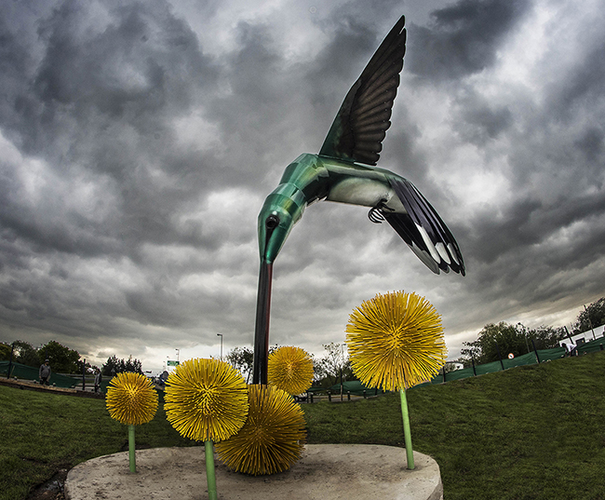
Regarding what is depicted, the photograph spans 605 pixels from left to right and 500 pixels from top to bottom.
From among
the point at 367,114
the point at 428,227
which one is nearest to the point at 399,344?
the point at 428,227

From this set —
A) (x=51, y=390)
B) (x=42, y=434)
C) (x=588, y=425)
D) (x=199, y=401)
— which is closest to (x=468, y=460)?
(x=588, y=425)

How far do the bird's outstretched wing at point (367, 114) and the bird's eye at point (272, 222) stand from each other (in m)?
1.92

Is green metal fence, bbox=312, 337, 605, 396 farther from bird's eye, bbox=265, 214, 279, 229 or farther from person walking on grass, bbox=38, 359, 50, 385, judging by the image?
bird's eye, bbox=265, 214, 279, 229

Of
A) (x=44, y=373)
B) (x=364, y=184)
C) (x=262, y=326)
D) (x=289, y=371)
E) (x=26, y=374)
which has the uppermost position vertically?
(x=364, y=184)

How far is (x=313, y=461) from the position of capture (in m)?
4.81

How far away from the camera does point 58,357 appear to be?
187 feet

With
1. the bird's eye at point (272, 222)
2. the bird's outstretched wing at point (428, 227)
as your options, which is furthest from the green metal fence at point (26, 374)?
the bird's outstretched wing at point (428, 227)

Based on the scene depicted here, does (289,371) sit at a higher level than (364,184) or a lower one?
lower

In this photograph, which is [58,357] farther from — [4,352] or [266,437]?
[266,437]

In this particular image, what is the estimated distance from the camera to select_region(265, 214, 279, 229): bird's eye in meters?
5.34

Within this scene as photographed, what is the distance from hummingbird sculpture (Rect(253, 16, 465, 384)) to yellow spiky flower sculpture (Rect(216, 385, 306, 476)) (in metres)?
1.23

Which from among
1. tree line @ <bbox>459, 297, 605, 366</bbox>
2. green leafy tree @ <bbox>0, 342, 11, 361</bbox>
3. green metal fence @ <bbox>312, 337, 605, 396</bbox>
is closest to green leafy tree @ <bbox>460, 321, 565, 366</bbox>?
Result: tree line @ <bbox>459, 297, 605, 366</bbox>

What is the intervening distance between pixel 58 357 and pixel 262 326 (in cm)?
6391

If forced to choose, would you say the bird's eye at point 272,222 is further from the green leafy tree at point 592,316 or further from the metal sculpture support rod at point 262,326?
the green leafy tree at point 592,316
